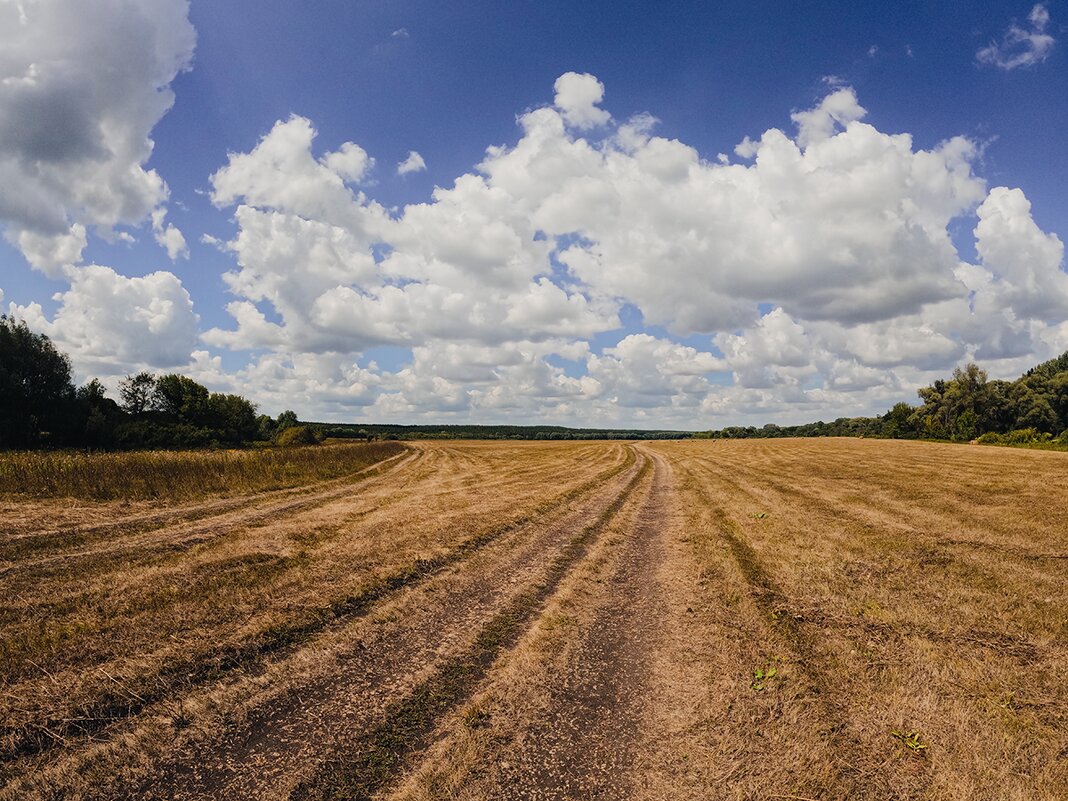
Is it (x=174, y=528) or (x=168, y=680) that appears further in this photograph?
(x=174, y=528)

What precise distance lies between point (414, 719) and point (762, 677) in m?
4.21

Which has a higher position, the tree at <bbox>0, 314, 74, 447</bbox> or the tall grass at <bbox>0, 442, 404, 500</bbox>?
the tree at <bbox>0, 314, 74, 447</bbox>

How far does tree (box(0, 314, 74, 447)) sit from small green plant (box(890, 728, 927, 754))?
6486 cm

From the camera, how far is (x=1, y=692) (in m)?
5.35

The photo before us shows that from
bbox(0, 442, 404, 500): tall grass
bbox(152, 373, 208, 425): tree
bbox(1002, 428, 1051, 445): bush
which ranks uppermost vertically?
bbox(152, 373, 208, 425): tree

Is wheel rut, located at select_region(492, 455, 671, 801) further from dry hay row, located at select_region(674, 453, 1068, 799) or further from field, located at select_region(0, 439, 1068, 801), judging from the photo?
dry hay row, located at select_region(674, 453, 1068, 799)

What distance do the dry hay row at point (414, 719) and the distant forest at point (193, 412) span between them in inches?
2315

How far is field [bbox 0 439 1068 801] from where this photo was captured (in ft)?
14.4

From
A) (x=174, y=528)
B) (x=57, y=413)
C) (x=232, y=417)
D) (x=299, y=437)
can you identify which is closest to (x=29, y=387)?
(x=57, y=413)

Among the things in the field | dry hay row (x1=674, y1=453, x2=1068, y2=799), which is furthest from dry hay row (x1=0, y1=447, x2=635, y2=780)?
dry hay row (x1=674, y1=453, x2=1068, y2=799)

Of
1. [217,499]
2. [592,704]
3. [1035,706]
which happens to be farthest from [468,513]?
[1035,706]

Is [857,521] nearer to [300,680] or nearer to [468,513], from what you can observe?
[468,513]

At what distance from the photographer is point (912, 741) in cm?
482

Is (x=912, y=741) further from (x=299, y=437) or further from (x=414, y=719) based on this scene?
(x=299, y=437)
